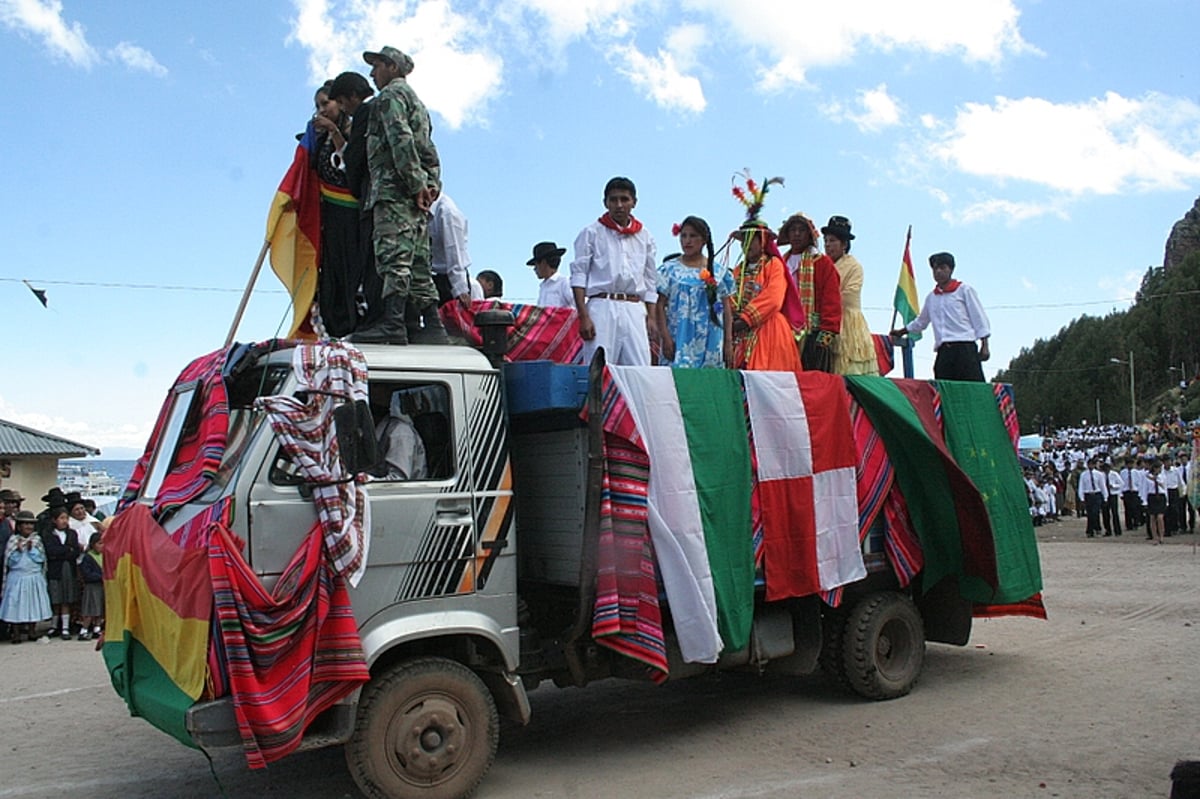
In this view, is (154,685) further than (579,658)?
No

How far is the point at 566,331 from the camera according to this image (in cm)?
732

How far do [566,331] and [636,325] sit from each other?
0.53 m

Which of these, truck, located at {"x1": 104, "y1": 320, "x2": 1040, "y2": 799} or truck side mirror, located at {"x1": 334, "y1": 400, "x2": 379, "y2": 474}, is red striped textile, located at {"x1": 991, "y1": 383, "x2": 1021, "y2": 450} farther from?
truck side mirror, located at {"x1": 334, "y1": 400, "x2": 379, "y2": 474}

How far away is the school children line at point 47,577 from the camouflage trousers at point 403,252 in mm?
8548

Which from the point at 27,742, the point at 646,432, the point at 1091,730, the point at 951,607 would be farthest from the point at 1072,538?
the point at 27,742

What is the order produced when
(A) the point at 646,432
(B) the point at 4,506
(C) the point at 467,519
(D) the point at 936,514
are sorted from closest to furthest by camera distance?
(C) the point at 467,519
(A) the point at 646,432
(D) the point at 936,514
(B) the point at 4,506

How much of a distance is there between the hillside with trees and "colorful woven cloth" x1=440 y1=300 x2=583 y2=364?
73062 millimetres

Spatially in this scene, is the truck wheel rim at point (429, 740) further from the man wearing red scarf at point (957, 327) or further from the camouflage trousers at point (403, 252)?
the man wearing red scarf at point (957, 327)

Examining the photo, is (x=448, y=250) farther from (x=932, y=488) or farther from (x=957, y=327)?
(x=957, y=327)

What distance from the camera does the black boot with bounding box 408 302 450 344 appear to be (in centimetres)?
613

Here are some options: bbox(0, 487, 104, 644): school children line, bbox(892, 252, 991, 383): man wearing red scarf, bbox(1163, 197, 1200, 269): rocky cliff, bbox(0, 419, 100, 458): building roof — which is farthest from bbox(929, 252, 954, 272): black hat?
bbox(1163, 197, 1200, 269): rocky cliff

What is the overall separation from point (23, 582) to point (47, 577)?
396 mm

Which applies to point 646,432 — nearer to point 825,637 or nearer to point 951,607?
point 825,637

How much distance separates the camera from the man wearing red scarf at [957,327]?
Result: 9.71 metres
